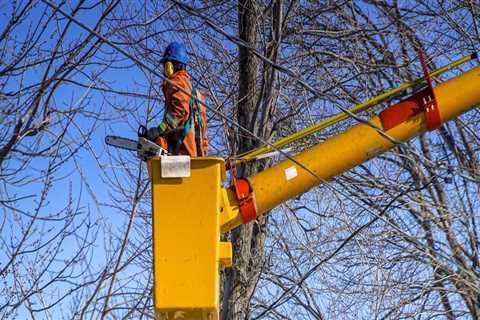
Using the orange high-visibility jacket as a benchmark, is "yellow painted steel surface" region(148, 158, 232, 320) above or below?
below

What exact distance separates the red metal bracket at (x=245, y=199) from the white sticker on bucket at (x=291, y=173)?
28 centimetres

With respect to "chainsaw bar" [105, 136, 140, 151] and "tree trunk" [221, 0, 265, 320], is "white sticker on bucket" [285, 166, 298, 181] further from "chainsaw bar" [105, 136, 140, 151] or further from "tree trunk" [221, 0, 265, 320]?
"tree trunk" [221, 0, 265, 320]

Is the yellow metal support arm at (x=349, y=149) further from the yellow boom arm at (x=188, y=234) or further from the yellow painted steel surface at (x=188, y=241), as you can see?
the yellow painted steel surface at (x=188, y=241)

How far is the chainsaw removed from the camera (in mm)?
4242

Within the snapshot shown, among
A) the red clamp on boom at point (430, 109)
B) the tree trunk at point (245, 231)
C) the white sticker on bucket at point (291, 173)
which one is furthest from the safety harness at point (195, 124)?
the tree trunk at point (245, 231)

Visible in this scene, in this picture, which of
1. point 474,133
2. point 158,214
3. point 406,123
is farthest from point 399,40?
point 158,214

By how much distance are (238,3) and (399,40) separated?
2.32 m

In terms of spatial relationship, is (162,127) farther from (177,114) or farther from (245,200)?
(245,200)

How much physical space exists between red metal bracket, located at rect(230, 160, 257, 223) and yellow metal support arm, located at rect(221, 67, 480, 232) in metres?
0.03

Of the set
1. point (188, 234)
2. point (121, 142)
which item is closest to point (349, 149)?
point (188, 234)

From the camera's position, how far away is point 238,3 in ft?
27.6

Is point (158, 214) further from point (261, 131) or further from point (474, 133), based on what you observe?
point (474, 133)

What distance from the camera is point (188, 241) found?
4059 mm

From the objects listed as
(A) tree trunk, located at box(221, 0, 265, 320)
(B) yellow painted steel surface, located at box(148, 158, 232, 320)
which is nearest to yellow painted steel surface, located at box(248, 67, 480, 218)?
(B) yellow painted steel surface, located at box(148, 158, 232, 320)
